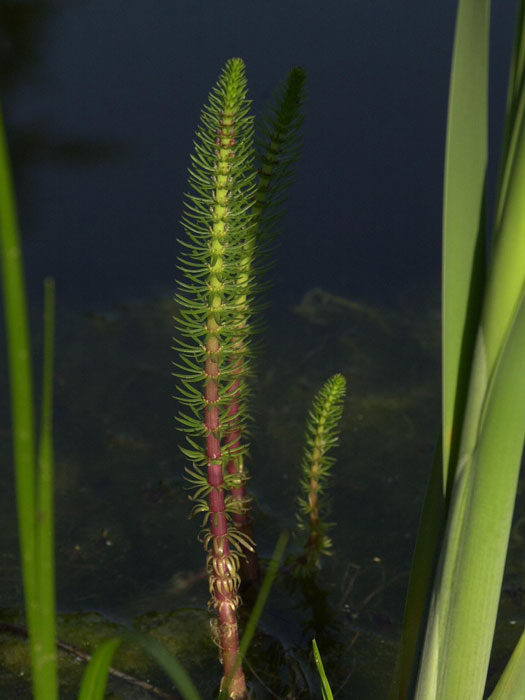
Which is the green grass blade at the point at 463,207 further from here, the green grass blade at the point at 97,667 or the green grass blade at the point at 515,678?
the green grass blade at the point at 97,667

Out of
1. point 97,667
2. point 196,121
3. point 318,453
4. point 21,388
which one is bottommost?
point 97,667

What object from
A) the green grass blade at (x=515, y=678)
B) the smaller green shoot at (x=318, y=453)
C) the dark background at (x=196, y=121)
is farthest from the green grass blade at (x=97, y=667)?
the dark background at (x=196, y=121)

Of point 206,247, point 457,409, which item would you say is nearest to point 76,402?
point 206,247

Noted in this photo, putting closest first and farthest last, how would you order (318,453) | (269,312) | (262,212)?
1. (262,212)
2. (318,453)
3. (269,312)

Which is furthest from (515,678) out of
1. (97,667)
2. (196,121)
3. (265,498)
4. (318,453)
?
(196,121)

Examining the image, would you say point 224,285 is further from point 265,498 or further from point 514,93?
point 265,498

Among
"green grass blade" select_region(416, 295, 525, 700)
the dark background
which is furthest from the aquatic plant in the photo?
the dark background
